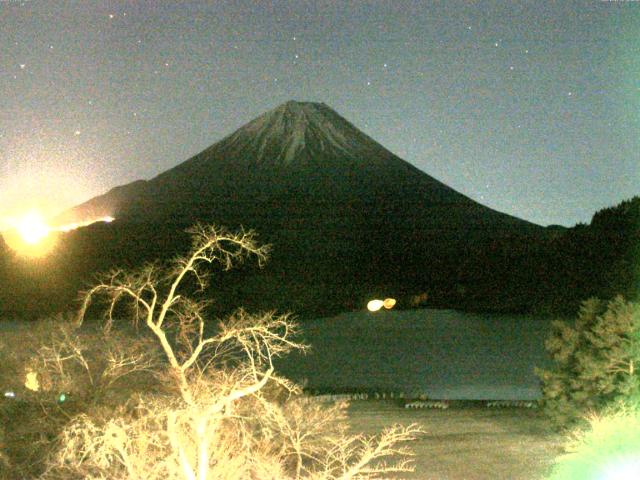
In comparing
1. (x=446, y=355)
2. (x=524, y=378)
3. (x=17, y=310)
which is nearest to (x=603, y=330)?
(x=524, y=378)

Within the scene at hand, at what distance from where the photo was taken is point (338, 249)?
264 ft

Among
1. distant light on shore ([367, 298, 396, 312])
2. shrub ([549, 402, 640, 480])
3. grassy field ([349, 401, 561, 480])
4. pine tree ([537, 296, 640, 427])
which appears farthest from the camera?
distant light on shore ([367, 298, 396, 312])

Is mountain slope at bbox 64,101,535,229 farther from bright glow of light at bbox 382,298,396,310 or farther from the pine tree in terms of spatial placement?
the pine tree

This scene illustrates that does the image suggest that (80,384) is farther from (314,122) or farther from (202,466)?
(314,122)

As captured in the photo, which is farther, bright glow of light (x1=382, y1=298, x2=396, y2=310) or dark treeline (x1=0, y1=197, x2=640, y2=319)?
bright glow of light (x1=382, y1=298, x2=396, y2=310)

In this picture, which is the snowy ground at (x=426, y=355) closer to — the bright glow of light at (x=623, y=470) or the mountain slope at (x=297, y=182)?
the bright glow of light at (x=623, y=470)

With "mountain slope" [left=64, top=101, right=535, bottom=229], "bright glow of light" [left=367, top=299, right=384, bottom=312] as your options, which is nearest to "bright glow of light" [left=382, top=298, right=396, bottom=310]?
"bright glow of light" [left=367, top=299, right=384, bottom=312]

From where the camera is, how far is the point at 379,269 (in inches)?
2908

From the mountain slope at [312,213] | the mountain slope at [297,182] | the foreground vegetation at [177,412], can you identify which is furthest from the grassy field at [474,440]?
the mountain slope at [297,182]

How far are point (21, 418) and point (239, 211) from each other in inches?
3190

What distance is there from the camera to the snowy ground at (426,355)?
1072 inches

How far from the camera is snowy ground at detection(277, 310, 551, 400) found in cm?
2722

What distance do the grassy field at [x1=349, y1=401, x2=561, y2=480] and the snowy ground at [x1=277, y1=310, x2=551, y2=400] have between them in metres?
6.71

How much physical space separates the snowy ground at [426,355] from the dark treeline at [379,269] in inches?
115
